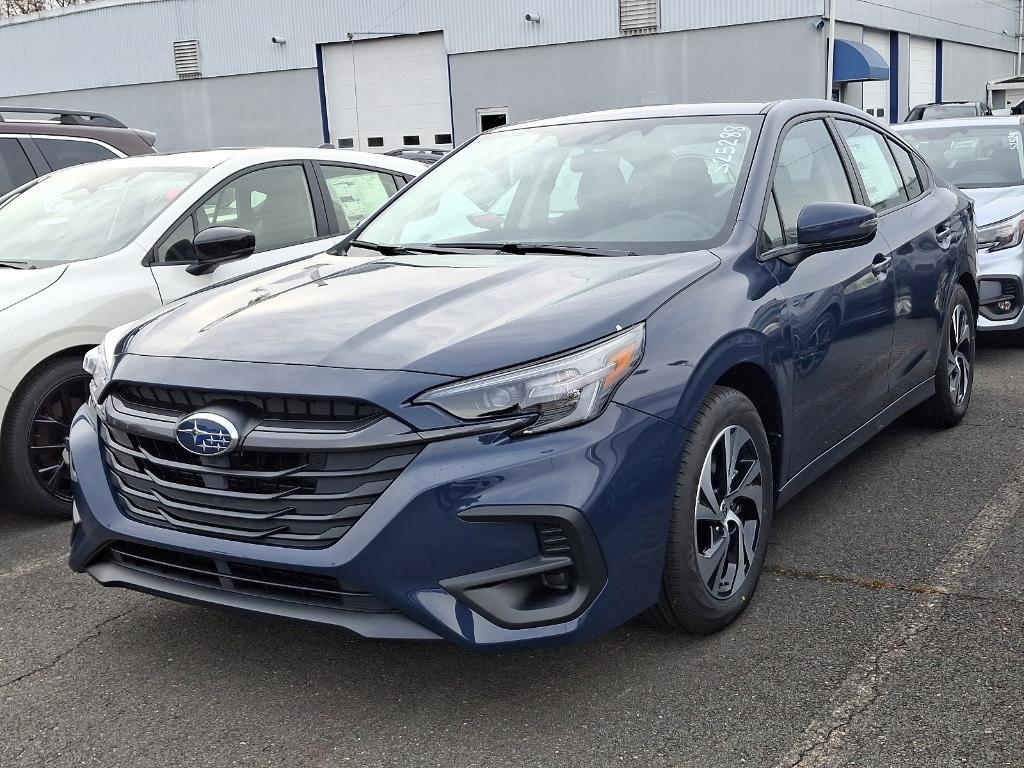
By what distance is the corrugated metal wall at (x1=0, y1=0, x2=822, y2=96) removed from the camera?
26.4m

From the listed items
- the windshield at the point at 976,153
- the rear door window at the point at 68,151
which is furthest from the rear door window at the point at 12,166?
the windshield at the point at 976,153

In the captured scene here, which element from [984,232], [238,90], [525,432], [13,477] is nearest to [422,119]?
[238,90]

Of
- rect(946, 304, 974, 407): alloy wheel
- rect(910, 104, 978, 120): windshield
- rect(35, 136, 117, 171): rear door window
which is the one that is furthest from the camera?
rect(910, 104, 978, 120): windshield

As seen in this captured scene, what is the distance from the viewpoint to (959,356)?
5473mm

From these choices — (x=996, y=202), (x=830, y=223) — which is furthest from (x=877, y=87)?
(x=830, y=223)

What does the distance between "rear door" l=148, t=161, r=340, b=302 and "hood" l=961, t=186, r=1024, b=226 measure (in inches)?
177

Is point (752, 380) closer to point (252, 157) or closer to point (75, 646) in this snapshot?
point (75, 646)

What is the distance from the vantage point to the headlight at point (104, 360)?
329 cm

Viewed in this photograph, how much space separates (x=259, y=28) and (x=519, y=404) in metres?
30.3

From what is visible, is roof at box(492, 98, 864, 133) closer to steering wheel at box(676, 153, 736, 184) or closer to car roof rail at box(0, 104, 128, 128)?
steering wheel at box(676, 153, 736, 184)

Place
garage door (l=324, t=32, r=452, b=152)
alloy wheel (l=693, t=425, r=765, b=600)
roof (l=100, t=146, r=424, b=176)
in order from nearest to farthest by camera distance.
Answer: alloy wheel (l=693, t=425, r=765, b=600)
roof (l=100, t=146, r=424, b=176)
garage door (l=324, t=32, r=452, b=152)

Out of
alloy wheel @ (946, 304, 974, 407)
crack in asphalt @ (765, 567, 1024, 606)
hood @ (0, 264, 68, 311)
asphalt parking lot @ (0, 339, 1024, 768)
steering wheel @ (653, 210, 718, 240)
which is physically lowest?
crack in asphalt @ (765, 567, 1024, 606)

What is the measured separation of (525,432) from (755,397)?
3.68 ft

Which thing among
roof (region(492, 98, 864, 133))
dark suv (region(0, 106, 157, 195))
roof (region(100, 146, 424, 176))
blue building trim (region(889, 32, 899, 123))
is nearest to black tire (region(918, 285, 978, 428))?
roof (region(492, 98, 864, 133))
